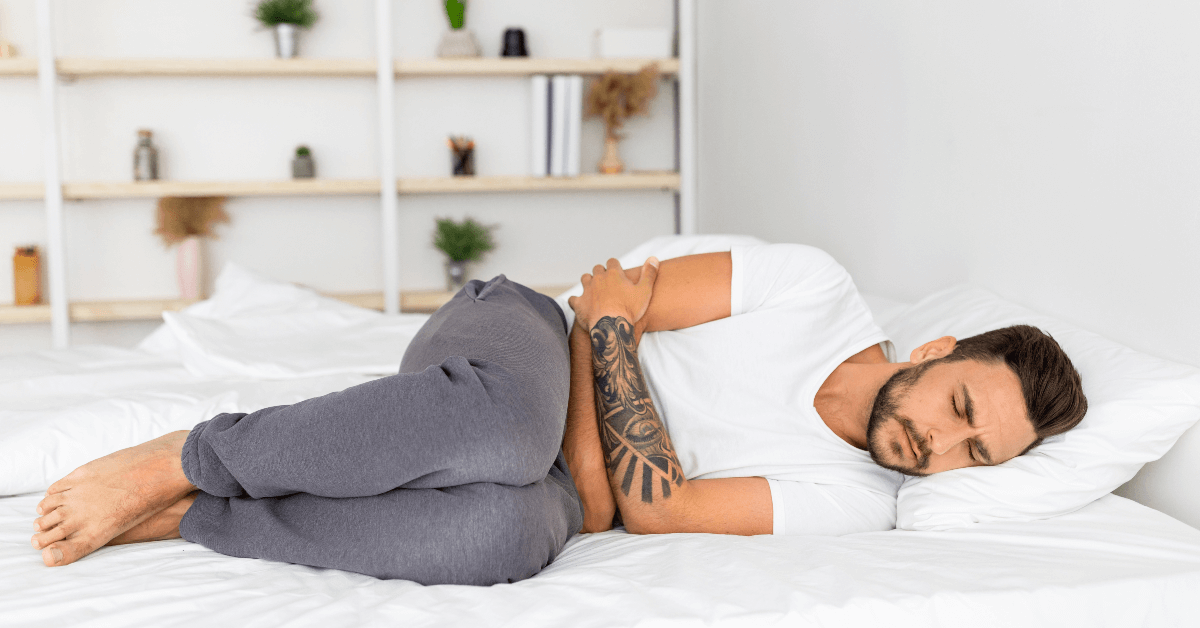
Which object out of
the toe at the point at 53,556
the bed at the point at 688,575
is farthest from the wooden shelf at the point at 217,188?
the toe at the point at 53,556

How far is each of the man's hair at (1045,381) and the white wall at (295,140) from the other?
2.21 m

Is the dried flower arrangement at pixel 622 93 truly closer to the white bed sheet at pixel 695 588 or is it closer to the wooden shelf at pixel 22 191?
the wooden shelf at pixel 22 191

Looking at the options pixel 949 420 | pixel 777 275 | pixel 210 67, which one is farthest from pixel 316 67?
pixel 949 420

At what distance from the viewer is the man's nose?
1.11 meters

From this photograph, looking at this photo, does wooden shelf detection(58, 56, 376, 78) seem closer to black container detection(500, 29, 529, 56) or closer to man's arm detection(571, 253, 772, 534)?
black container detection(500, 29, 529, 56)

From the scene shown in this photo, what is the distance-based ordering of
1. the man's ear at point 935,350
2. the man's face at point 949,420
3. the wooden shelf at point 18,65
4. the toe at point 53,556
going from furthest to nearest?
the wooden shelf at point 18,65
the man's ear at point 935,350
the man's face at point 949,420
the toe at point 53,556

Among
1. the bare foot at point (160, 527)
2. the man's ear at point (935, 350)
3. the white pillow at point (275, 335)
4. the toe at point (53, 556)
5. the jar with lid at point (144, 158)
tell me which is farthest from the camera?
the jar with lid at point (144, 158)

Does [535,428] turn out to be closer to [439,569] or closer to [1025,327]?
[439,569]

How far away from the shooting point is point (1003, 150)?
1405 mm

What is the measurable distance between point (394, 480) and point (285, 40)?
2.41 m

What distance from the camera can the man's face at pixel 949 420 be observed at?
3.63 ft

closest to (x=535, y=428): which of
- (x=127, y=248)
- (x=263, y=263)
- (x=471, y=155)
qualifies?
(x=471, y=155)

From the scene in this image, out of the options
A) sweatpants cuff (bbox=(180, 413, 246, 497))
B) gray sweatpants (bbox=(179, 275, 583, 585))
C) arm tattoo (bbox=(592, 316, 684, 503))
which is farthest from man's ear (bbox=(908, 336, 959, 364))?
sweatpants cuff (bbox=(180, 413, 246, 497))

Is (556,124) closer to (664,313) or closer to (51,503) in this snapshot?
(664,313)
